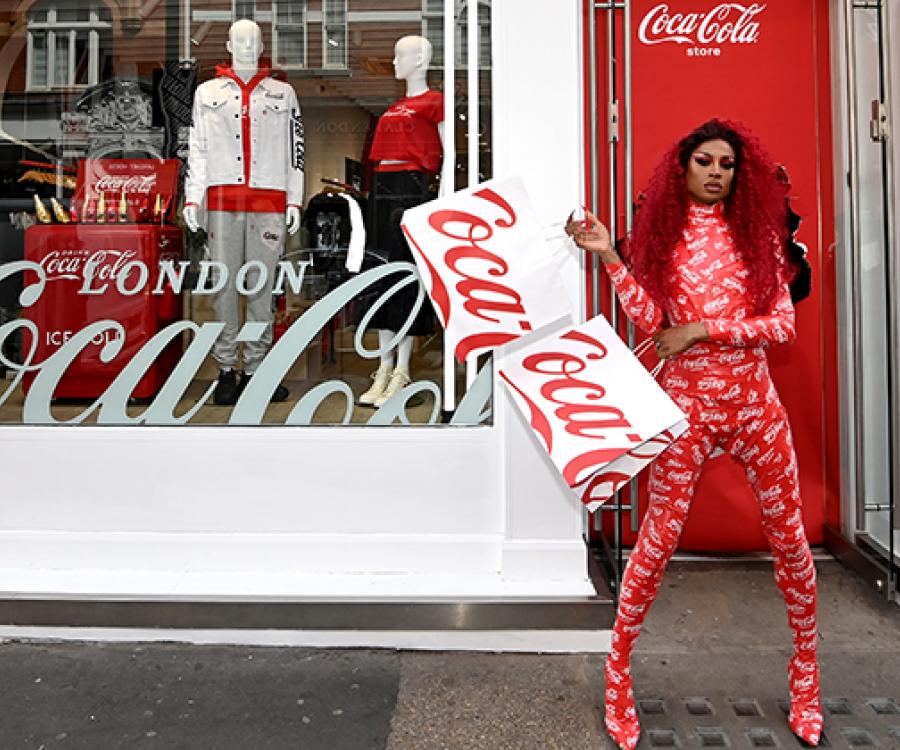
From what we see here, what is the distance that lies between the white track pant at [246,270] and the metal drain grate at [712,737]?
2.16 meters

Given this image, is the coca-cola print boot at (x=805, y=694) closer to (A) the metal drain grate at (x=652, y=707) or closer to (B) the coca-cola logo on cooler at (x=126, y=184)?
(A) the metal drain grate at (x=652, y=707)

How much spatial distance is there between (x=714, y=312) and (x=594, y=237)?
0.40 meters

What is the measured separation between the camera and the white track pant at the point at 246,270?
338 centimetres

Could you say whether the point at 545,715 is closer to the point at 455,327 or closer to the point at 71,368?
the point at 455,327

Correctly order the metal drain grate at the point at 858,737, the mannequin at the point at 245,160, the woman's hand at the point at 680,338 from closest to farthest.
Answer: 1. the woman's hand at the point at 680,338
2. the metal drain grate at the point at 858,737
3. the mannequin at the point at 245,160

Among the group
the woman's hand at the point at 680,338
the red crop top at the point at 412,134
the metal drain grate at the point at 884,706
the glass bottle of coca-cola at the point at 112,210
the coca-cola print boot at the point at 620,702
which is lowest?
the metal drain grate at the point at 884,706

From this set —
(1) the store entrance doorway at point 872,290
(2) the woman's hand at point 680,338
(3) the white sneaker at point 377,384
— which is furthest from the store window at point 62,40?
(1) the store entrance doorway at point 872,290

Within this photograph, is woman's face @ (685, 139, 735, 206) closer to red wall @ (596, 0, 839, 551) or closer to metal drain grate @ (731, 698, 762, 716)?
red wall @ (596, 0, 839, 551)

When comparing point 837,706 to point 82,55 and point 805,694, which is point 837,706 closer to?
point 805,694

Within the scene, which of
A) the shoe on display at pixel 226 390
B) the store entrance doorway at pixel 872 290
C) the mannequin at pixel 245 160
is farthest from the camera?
the mannequin at pixel 245 160

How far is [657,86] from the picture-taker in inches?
140

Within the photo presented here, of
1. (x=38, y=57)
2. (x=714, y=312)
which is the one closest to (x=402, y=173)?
(x=714, y=312)

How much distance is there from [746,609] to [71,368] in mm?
2985

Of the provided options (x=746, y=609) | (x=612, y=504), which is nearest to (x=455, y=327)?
(x=612, y=504)
